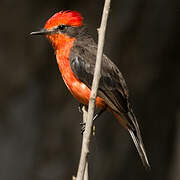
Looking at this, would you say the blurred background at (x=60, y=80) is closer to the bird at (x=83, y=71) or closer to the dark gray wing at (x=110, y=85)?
the bird at (x=83, y=71)

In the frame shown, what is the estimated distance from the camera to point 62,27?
500 centimetres

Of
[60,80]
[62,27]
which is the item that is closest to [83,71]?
Result: [62,27]

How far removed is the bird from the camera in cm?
471

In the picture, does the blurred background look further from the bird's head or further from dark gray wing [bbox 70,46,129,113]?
dark gray wing [bbox 70,46,129,113]

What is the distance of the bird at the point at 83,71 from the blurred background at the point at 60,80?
5.01 ft

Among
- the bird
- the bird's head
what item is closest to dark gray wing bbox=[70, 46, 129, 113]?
the bird

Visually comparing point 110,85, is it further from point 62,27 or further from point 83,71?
point 62,27

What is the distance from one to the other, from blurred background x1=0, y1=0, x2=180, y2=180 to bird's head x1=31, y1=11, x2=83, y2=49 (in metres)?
1.49

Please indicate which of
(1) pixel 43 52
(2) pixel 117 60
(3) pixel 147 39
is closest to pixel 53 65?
(1) pixel 43 52

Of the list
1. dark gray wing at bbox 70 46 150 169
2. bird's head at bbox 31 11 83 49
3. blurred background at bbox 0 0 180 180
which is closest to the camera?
dark gray wing at bbox 70 46 150 169

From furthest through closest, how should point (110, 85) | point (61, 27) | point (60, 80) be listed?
point (60, 80), point (61, 27), point (110, 85)

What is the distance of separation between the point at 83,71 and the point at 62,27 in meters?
0.49

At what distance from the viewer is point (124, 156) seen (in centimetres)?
709
